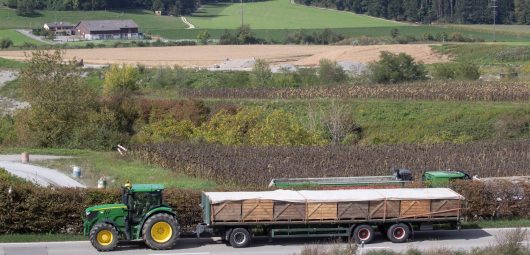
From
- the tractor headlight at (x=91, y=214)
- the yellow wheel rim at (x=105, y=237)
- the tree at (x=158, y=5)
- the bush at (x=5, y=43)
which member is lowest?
the yellow wheel rim at (x=105, y=237)

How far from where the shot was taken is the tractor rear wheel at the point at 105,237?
93.8 feet

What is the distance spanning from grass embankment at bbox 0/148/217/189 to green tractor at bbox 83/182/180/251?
1021 cm

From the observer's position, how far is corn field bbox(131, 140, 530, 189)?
44341 mm

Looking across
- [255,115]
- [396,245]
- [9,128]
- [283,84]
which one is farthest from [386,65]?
[396,245]

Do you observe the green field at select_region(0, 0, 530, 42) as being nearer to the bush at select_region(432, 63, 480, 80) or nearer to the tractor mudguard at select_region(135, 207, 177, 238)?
the bush at select_region(432, 63, 480, 80)

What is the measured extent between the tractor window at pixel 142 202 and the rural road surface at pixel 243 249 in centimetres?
110

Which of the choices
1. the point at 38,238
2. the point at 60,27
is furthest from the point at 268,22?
the point at 38,238

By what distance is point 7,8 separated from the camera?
16450 centimetres

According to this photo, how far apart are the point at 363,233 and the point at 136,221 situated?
6770 millimetres

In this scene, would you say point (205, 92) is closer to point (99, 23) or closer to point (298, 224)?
point (298, 224)

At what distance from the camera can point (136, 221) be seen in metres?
29.0

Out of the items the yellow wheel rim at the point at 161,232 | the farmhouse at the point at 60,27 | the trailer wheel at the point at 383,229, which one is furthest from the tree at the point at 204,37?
the yellow wheel rim at the point at 161,232

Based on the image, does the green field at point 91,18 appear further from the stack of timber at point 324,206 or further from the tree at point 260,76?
the stack of timber at point 324,206

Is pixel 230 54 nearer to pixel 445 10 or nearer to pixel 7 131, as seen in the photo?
pixel 7 131
